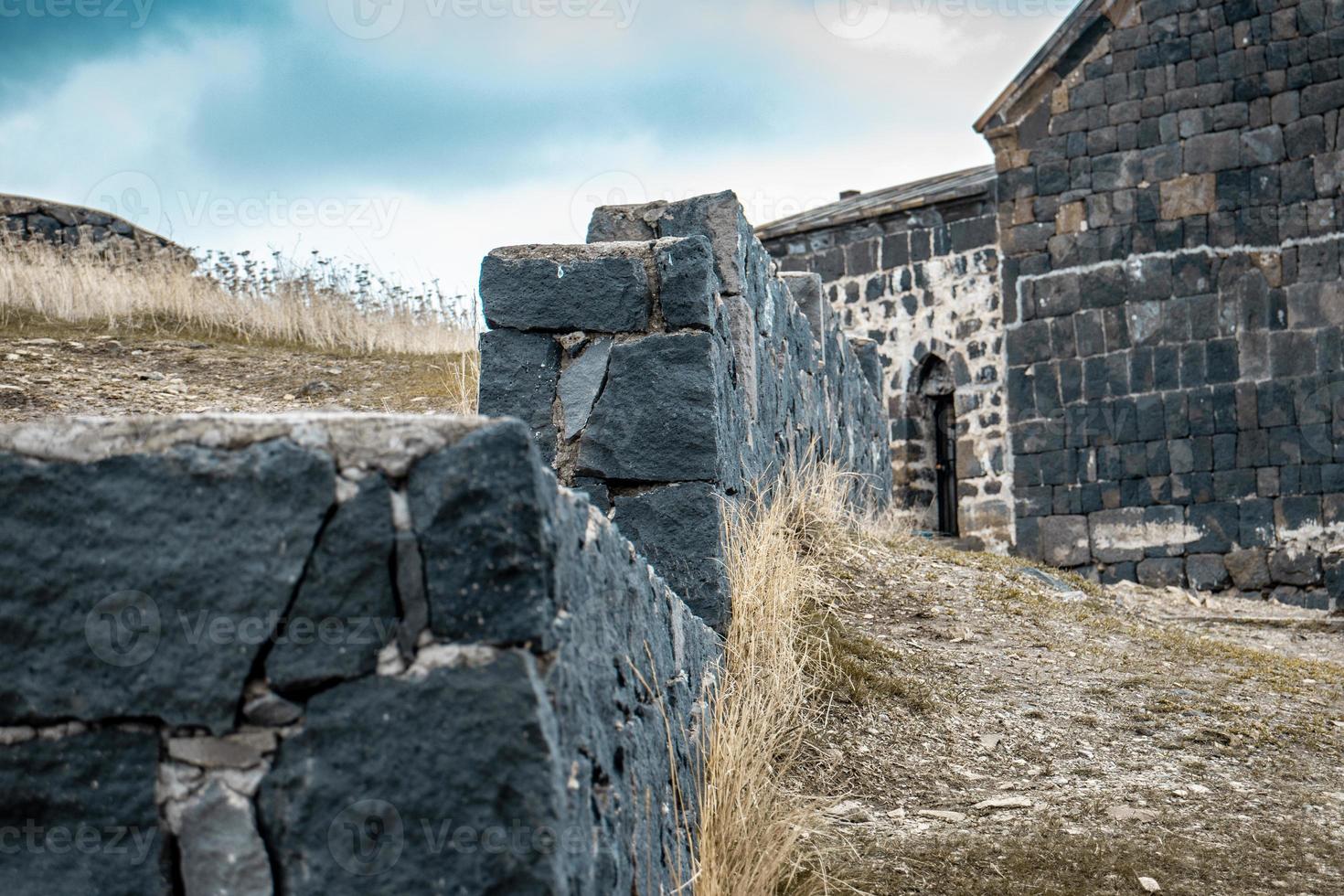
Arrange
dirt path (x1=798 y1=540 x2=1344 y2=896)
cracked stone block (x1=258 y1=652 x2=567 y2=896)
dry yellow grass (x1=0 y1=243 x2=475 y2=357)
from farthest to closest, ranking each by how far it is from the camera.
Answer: dry yellow grass (x1=0 y1=243 x2=475 y2=357) < dirt path (x1=798 y1=540 x2=1344 y2=896) < cracked stone block (x1=258 y1=652 x2=567 y2=896)

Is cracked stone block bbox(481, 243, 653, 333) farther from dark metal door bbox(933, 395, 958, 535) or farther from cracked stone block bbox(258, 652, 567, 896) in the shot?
dark metal door bbox(933, 395, 958, 535)

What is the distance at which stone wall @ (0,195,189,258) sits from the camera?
1173cm

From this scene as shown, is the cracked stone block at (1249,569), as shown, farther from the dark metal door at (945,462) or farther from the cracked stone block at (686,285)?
the cracked stone block at (686,285)

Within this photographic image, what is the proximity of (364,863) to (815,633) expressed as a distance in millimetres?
3278

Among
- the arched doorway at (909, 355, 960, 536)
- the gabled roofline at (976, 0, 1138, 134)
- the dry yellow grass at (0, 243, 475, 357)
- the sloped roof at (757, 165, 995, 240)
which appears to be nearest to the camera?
the dry yellow grass at (0, 243, 475, 357)

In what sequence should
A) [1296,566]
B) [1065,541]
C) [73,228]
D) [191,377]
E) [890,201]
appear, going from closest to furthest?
[191,377] → [1296,566] → [1065,541] → [73,228] → [890,201]

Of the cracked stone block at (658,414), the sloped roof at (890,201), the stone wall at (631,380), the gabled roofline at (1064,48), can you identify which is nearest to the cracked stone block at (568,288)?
the stone wall at (631,380)

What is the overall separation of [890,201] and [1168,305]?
137 inches

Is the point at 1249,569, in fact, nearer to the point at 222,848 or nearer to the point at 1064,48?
the point at 1064,48

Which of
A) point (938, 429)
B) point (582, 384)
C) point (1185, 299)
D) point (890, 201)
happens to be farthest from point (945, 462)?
point (582, 384)

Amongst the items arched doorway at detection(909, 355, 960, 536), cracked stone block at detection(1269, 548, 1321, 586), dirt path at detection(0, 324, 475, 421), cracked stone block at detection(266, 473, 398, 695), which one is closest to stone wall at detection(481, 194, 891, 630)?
cracked stone block at detection(266, 473, 398, 695)

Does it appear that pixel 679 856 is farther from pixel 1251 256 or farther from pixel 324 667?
pixel 1251 256

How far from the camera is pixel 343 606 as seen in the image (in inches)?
67.1

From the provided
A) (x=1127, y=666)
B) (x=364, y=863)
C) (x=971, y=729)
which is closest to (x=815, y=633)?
(x=971, y=729)
